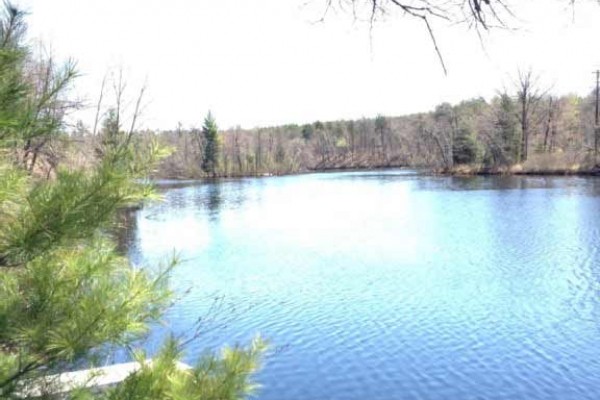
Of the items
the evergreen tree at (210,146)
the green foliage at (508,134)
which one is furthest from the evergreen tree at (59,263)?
the evergreen tree at (210,146)

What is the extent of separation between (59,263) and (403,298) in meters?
11.2

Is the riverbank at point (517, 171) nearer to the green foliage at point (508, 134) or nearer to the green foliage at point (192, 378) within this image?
the green foliage at point (508, 134)

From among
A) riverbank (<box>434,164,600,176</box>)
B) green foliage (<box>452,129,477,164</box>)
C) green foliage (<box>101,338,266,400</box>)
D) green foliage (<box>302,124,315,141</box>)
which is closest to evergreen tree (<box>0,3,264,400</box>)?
green foliage (<box>101,338,266,400</box>)

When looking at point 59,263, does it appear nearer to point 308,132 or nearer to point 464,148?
point 464,148

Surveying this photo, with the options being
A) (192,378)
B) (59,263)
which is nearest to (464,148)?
(192,378)

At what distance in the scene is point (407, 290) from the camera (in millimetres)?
13727

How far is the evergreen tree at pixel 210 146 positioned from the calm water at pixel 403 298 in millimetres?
49146

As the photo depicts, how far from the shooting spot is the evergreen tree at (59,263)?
245cm

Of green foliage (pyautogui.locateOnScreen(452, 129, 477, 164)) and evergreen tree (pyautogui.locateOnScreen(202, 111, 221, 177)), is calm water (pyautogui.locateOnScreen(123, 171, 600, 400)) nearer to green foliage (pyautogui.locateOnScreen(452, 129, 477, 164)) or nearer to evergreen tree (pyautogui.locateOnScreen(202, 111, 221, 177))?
green foliage (pyautogui.locateOnScreen(452, 129, 477, 164))

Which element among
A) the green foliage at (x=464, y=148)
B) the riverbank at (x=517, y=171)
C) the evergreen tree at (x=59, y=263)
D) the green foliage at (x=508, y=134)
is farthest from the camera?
the green foliage at (x=464, y=148)

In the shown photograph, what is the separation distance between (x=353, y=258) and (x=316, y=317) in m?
5.64

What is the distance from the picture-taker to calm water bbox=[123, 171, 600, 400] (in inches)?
355

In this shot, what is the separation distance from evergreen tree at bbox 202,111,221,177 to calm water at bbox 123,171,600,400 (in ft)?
161

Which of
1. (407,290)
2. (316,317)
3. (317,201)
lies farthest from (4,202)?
(317,201)
